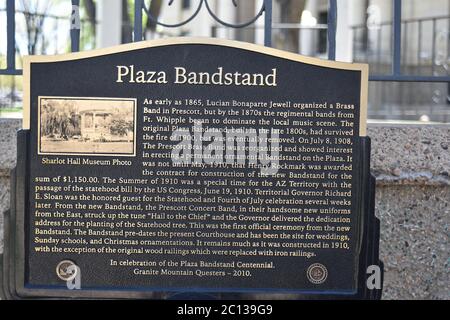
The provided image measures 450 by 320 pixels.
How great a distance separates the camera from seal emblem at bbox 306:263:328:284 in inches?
150

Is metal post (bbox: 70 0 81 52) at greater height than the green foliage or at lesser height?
greater

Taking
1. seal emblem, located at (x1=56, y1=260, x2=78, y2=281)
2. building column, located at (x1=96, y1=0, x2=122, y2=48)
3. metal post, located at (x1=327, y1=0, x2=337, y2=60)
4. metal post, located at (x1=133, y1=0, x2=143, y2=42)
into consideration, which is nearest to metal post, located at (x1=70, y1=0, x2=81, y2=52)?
metal post, located at (x1=133, y1=0, x2=143, y2=42)

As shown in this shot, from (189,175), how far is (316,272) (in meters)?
0.84

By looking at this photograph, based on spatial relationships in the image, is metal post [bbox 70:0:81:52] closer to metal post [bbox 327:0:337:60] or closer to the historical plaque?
the historical plaque

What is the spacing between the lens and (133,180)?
3.75 m

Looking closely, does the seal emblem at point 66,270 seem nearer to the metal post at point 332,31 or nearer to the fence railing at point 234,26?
the fence railing at point 234,26

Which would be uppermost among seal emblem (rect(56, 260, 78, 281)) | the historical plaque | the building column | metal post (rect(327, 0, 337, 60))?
the building column

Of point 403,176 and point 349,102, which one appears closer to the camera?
point 349,102

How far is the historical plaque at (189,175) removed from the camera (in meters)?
3.72

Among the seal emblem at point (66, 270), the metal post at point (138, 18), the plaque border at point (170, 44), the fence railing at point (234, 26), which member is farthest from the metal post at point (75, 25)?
the seal emblem at point (66, 270)

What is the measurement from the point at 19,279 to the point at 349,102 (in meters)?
1.96

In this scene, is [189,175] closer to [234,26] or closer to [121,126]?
[121,126]
